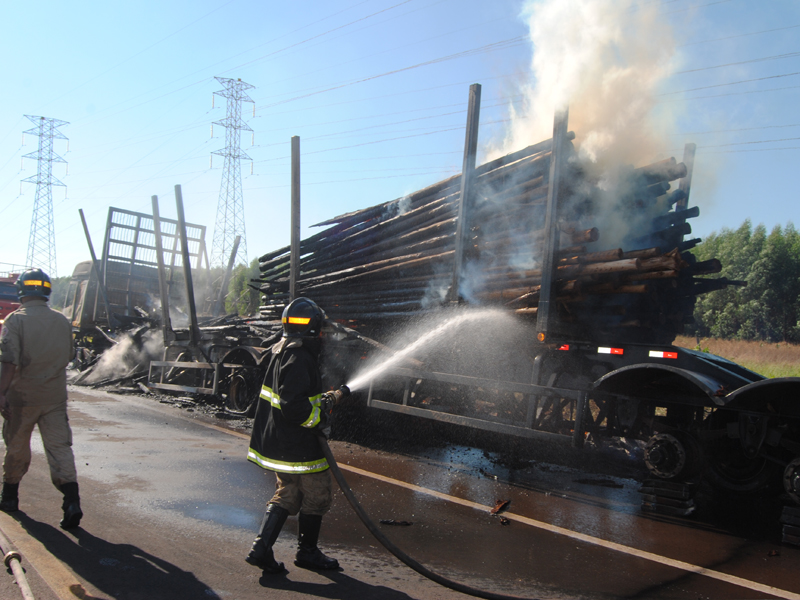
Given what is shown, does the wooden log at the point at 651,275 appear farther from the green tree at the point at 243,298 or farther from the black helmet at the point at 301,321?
the green tree at the point at 243,298

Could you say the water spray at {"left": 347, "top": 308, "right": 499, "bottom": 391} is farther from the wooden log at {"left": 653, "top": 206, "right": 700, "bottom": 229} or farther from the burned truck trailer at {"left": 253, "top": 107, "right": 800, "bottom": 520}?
the wooden log at {"left": 653, "top": 206, "right": 700, "bottom": 229}

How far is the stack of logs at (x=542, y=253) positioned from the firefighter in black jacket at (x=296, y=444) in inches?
146

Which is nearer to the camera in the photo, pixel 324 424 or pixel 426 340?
pixel 324 424

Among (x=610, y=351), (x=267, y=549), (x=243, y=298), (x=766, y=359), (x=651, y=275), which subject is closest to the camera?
(x=267, y=549)

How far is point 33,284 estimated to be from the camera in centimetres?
459

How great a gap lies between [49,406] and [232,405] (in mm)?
6505

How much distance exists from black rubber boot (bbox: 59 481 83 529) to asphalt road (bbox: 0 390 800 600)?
8 cm

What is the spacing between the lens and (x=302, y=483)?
11.6ft

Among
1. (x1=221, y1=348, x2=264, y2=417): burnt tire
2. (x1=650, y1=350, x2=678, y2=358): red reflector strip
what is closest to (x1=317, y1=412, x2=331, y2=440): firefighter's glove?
(x1=650, y1=350, x2=678, y2=358): red reflector strip

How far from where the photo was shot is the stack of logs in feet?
20.7

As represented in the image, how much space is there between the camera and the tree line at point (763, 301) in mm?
48756

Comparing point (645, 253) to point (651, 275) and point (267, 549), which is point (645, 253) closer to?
point (651, 275)

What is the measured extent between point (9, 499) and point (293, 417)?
262 cm

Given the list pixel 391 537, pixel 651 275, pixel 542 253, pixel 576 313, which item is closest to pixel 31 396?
pixel 391 537
